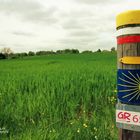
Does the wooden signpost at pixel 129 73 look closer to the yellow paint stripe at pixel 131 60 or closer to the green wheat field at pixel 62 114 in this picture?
the yellow paint stripe at pixel 131 60

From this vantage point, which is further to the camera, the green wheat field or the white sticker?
the green wheat field

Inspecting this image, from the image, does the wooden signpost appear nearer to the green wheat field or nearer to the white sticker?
the white sticker

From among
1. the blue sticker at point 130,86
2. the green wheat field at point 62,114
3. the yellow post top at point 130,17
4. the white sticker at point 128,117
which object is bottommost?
the green wheat field at point 62,114

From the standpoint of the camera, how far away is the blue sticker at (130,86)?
201 centimetres

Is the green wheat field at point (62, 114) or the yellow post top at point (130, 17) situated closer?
the yellow post top at point (130, 17)

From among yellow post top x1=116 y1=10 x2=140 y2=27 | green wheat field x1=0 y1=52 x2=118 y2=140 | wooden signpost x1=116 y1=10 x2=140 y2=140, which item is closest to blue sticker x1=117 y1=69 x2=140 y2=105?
wooden signpost x1=116 y1=10 x2=140 y2=140

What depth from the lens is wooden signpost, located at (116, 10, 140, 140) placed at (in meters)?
1.97

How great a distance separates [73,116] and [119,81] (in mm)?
2356

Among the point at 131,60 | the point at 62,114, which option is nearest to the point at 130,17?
the point at 131,60

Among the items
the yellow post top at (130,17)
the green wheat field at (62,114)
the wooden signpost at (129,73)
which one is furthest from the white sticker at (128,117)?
the green wheat field at (62,114)

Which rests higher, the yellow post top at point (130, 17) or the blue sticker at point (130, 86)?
the yellow post top at point (130, 17)

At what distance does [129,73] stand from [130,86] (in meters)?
→ 0.09

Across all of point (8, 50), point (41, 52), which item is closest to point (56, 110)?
point (41, 52)

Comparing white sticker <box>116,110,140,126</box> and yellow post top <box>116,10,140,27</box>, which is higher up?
yellow post top <box>116,10,140,27</box>
